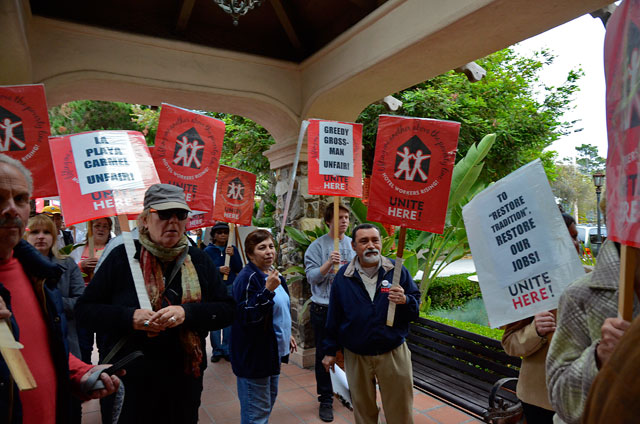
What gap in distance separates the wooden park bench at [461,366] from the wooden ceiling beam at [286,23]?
3.96m

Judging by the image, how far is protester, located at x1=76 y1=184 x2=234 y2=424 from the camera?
2139mm

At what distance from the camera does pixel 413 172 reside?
3.50 metres

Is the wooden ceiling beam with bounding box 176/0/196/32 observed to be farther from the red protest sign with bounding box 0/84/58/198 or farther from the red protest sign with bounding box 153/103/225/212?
the red protest sign with bounding box 0/84/58/198

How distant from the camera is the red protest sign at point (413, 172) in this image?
343 cm

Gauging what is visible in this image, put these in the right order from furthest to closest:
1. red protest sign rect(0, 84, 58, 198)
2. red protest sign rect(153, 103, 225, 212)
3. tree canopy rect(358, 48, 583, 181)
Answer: tree canopy rect(358, 48, 583, 181)
red protest sign rect(153, 103, 225, 212)
red protest sign rect(0, 84, 58, 198)

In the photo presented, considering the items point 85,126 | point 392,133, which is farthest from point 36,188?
point 85,126

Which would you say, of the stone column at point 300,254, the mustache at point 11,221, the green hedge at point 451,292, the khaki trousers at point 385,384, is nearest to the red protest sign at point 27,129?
the mustache at point 11,221

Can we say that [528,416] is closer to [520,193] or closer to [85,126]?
[520,193]

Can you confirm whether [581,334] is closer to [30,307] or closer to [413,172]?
[30,307]

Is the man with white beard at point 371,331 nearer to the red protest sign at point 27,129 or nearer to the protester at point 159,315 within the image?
the protester at point 159,315

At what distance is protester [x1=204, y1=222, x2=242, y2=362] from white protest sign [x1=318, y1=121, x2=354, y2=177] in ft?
6.59

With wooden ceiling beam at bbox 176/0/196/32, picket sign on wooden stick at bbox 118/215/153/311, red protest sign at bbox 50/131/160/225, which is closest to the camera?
picket sign on wooden stick at bbox 118/215/153/311

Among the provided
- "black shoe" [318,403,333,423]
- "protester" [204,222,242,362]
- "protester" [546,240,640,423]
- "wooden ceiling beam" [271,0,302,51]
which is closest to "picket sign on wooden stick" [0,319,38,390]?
"protester" [546,240,640,423]

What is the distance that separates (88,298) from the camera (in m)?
2.20
